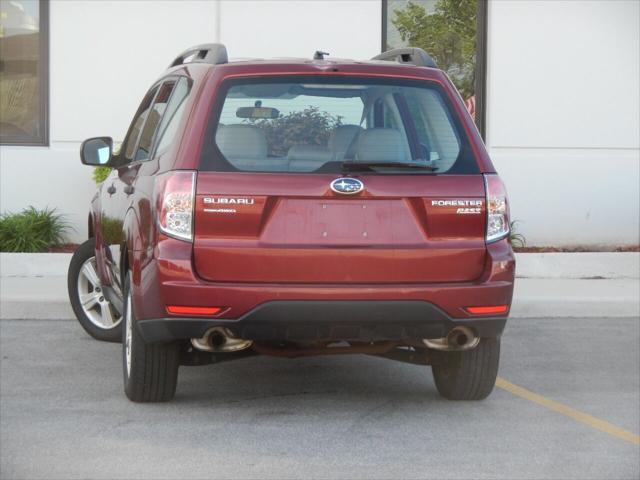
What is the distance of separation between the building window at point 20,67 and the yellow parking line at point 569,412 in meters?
8.10

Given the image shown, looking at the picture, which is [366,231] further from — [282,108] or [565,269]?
[565,269]

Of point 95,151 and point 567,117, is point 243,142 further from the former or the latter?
point 567,117

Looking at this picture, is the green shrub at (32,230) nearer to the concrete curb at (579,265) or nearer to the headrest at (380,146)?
the concrete curb at (579,265)

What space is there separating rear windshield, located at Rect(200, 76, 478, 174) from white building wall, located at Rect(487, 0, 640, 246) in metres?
7.81

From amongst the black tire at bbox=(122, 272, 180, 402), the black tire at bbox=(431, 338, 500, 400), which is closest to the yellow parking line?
the black tire at bbox=(431, 338, 500, 400)

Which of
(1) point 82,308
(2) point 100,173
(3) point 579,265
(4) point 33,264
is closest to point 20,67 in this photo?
(2) point 100,173

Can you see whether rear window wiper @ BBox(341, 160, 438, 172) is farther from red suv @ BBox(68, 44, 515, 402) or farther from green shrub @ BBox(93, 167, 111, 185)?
green shrub @ BBox(93, 167, 111, 185)

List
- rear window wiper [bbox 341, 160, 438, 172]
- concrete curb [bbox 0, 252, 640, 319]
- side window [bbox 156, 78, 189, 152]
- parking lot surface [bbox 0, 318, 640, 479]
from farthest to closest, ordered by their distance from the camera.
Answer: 1. concrete curb [bbox 0, 252, 640, 319]
2. side window [bbox 156, 78, 189, 152]
3. rear window wiper [bbox 341, 160, 438, 172]
4. parking lot surface [bbox 0, 318, 640, 479]

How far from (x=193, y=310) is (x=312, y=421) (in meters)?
0.96

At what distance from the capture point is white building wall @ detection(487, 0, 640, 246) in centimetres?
1442

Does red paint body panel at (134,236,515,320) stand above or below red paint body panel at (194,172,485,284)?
below

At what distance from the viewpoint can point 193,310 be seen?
6.20 metres

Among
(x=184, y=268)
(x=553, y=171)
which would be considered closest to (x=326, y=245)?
(x=184, y=268)

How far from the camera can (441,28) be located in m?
15.2
